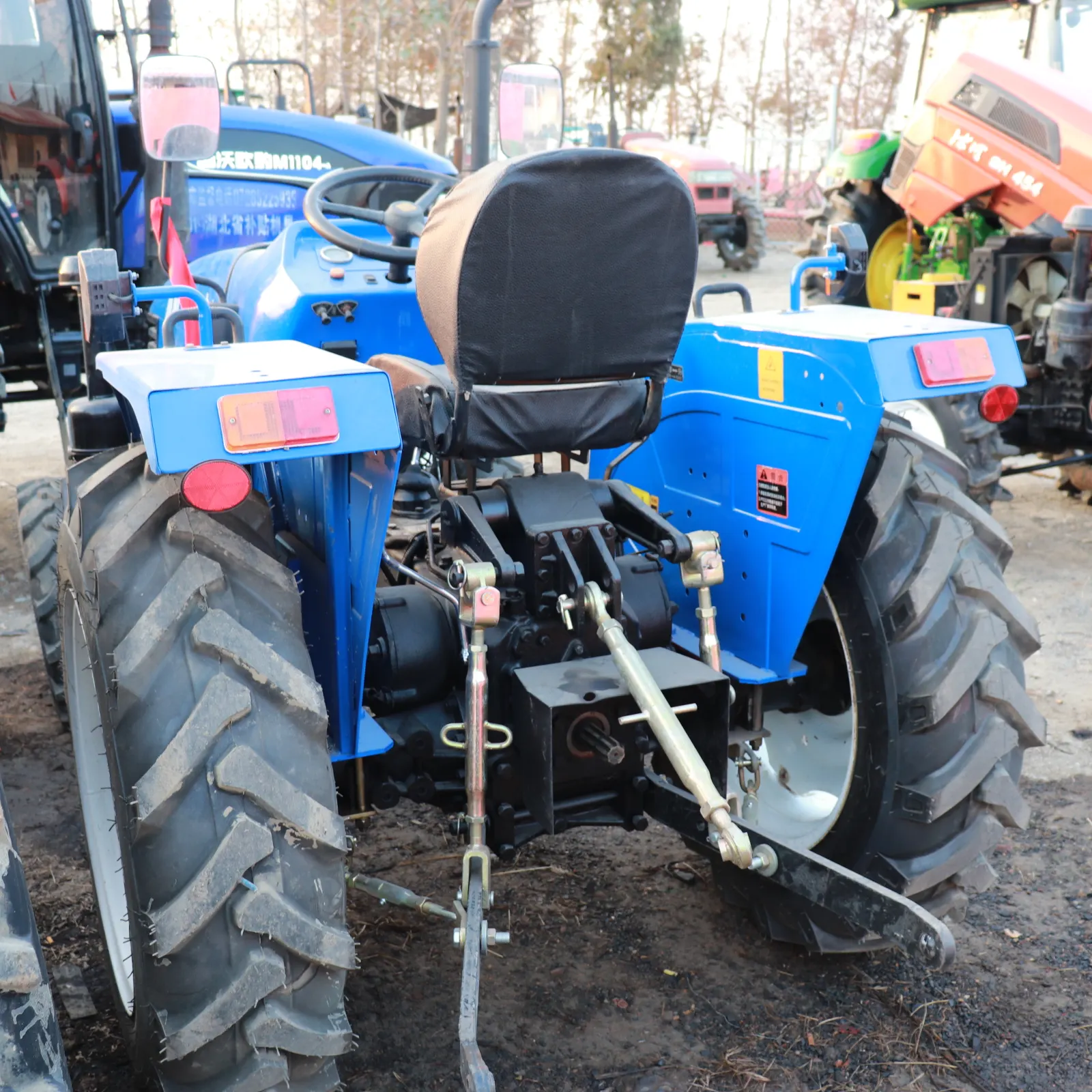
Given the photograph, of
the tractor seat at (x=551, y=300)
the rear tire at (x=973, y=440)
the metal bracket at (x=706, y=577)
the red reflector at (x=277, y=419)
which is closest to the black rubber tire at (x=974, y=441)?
the rear tire at (x=973, y=440)

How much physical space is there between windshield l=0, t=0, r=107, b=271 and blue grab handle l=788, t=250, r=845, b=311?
324cm

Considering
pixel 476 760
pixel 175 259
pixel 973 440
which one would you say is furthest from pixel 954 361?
pixel 973 440

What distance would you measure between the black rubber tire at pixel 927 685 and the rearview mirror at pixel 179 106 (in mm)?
1869

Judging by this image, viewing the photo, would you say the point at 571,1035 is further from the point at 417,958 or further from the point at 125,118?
the point at 125,118

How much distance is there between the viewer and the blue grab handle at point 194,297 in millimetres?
2559

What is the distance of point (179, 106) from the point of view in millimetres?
3127

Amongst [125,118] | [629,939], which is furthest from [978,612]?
[125,118]

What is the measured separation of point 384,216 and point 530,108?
1.54 feet

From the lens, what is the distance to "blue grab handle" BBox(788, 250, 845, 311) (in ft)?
9.70

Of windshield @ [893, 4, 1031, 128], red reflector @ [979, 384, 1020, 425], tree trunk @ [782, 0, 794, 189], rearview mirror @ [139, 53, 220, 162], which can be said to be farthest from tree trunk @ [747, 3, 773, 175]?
rearview mirror @ [139, 53, 220, 162]

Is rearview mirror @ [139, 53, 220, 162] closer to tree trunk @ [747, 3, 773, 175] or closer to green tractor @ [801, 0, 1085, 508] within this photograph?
green tractor @ [801, 0, 1085, 508]

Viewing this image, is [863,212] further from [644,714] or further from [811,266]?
[644,714]

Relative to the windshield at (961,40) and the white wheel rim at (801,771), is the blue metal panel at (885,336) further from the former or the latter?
the windshield at (961,40)

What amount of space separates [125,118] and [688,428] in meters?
3.68
